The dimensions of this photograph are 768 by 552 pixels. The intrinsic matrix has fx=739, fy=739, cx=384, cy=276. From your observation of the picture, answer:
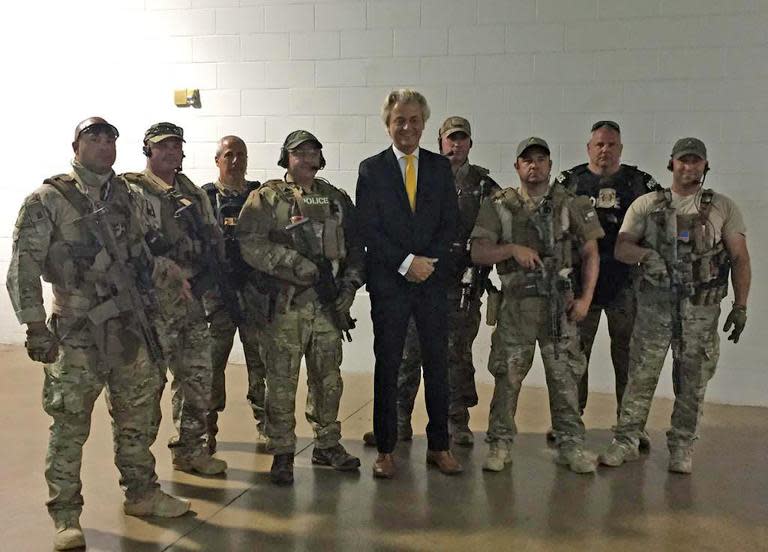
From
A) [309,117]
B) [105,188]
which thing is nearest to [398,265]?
[105,188]

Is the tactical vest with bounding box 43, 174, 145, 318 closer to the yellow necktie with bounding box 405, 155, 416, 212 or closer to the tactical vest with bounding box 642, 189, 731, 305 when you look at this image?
the yellow necktie with bounding box 405, 155, 416, 212

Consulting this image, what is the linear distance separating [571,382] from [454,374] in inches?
26.4

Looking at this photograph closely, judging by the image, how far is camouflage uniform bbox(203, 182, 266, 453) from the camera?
11.8ft

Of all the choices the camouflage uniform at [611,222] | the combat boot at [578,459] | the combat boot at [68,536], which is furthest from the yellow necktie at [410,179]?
the combat boot at [68,536]

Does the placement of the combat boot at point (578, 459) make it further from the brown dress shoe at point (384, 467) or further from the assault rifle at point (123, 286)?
the assault rifle at point (123, 286)

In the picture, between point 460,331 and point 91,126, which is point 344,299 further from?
point 91,126

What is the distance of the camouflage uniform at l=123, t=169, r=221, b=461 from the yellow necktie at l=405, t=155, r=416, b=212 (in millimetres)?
934

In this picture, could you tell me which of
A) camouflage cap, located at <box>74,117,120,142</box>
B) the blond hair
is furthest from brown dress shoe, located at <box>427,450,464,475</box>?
camouflage cap, located at <box>74,117,120,142</box>

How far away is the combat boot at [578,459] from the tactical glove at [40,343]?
7.63 ft

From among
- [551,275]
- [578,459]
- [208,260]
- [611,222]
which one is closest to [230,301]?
[208,260]

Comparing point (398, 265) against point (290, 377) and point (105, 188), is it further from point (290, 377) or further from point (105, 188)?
point (105, 188)

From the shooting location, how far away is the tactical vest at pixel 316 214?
10.9ft

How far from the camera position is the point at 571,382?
3.48 metres

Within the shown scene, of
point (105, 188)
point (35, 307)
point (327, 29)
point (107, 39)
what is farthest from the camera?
point (107, 39)
